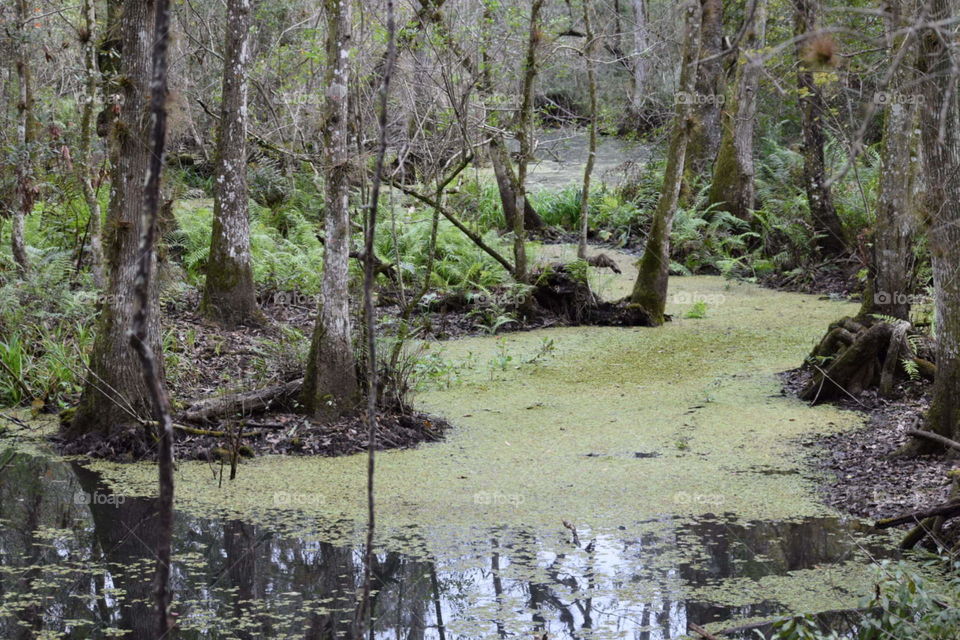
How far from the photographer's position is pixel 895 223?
799cm

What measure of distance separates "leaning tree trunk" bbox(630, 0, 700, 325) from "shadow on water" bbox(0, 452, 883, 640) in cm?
551

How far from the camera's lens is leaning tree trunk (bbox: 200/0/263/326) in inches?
351

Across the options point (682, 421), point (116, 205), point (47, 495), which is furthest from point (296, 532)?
point (682, 421)

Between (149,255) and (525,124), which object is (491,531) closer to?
(149,255)

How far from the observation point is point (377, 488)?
18.7ft

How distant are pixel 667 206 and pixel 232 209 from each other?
4682 mm

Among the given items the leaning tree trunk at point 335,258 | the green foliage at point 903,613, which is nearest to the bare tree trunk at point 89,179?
the leaning tree trunk at point 335,258

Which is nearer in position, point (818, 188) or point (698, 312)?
point (698, 312)

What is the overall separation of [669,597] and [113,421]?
4201mm

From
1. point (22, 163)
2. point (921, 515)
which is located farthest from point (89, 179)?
point (921, 515)

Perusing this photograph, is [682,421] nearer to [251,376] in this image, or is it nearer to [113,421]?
[251,376]

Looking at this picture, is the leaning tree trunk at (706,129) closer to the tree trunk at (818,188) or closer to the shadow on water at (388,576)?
the tree trunk at (818,188)

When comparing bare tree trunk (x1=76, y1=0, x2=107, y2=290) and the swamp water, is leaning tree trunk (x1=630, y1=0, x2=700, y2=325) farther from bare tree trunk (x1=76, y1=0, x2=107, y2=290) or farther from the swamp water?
bare tree trunk (x1=76, y1=0, x2=107, y2=290)

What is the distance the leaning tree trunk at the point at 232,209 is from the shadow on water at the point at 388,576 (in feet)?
13.5
